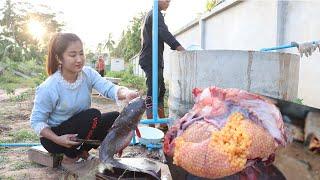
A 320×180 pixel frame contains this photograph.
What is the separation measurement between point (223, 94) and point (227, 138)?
26cm

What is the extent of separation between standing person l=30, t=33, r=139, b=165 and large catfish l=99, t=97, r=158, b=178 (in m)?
0.40

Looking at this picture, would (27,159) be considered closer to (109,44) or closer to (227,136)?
(227,136)

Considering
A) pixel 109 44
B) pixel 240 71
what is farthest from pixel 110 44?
pixel 240 71

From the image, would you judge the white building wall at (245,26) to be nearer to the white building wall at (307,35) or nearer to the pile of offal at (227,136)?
the white building wall at (307,35)

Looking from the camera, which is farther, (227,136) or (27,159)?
(27,159)

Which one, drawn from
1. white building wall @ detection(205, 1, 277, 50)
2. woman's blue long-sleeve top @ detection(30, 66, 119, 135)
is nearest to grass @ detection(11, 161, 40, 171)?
woman's blue long-sleeve top @ detection(30, 66, 119, 135)

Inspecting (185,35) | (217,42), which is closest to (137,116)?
(217,42)

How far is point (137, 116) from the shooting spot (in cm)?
231

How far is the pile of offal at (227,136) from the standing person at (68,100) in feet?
3.23

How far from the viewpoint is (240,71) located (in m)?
2.38

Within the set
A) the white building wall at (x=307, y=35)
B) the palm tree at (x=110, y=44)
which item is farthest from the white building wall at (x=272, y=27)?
the palm tree at (x=110, y=44)

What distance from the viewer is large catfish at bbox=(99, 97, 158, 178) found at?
221cm

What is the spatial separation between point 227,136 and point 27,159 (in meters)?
2.55

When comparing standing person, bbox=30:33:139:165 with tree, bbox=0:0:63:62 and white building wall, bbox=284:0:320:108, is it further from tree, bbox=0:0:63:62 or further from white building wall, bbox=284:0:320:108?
tree, bbox=0:0:63:62
